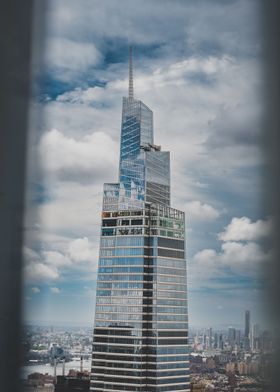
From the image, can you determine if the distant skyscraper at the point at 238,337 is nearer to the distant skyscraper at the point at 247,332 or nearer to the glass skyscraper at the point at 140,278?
the distant skyscraper at the point at 247,332

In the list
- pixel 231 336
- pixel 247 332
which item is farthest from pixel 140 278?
pixel 247 332

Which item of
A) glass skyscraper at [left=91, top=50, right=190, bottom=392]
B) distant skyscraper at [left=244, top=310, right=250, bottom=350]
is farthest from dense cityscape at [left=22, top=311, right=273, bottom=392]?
glass skyscraper at [left=91, top=50, right=190, bottom=392]

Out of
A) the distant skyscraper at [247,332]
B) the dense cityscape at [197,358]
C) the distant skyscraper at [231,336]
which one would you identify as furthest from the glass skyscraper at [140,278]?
the distant skyscraper at [247,332]

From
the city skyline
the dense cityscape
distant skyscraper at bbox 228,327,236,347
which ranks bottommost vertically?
the dense cityscape

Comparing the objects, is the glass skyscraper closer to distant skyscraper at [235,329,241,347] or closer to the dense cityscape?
the dense cityscape

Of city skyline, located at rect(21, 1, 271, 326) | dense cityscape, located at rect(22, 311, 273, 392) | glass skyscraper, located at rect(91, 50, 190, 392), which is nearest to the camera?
dense cityscape, located at rect(22, 311, 273, 392)

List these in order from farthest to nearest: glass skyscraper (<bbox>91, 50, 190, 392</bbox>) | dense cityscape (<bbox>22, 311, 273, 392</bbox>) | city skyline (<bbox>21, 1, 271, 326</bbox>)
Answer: glass skyscraper (<bbox>91, 50, 190, 392</bbox>) < city skyline (<bbox>21, 1, 271, 326</bbox>) < dense cityscape (<bbox>22, 311, 273, 392</bbox>)

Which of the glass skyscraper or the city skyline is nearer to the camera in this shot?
the city skyline
